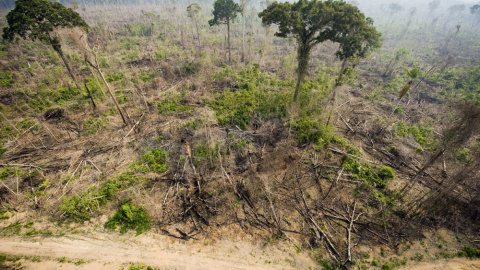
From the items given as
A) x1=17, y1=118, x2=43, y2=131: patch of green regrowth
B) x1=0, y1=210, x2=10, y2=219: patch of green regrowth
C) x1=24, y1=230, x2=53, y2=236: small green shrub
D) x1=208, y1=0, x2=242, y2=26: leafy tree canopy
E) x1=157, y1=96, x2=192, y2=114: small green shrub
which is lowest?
x1=24, y1=230, x2=53, y2=236: small green shrub

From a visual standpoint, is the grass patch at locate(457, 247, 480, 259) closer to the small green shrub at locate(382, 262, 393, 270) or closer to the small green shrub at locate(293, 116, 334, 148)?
the small green shrub at locate(382, 262, 393, 270)

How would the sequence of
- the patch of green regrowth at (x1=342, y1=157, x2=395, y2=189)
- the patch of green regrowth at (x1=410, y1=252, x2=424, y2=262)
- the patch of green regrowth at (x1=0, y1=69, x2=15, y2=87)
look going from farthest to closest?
the patch of green regrowth at (x1=0, y1=69, x2=15, y2=87) → the patch of green regrowth at (x1=342, y1=157, x2=395, y2=189) → the patch of green regrowth at (x1=410, y1=252, x2=424, y2=262)

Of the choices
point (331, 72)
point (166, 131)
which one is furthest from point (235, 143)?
point (331, 72)

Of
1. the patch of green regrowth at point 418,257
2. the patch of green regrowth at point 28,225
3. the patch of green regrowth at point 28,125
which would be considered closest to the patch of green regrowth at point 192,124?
the patch of green regrowth at point 28,225

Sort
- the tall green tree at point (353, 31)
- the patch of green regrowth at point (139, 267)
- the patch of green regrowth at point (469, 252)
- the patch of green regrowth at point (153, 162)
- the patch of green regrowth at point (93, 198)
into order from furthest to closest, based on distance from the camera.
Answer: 1. the tall green tree at point (353, 31)
2. the patch of green regrowth at point (153, 162)
3. the patch of green regrowth at point (93, 198)
4. the patch of green regrowth at point (469, 252)
5. the patch of green regrowth at point (139, 267)

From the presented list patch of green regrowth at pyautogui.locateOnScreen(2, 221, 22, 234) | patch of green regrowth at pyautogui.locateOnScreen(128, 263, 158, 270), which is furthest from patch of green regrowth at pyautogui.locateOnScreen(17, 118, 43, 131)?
patch of green regrowth at pyautogui.locateOnScreen(128, 263, 158, 270)

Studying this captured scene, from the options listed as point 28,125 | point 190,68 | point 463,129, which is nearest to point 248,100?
point 190,68

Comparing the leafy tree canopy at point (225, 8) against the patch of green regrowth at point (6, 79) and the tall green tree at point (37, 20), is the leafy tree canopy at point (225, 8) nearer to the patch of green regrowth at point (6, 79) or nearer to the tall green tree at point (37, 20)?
the tall green tree at point (37, 20)
